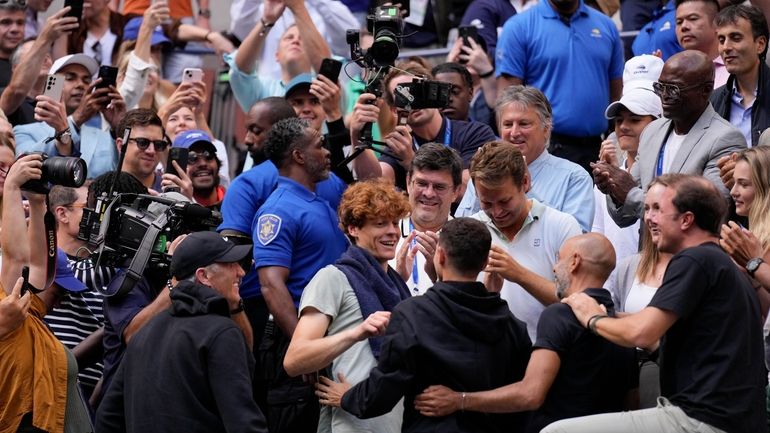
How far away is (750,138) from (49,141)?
173 inches

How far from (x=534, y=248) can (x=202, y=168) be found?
306 centimetres

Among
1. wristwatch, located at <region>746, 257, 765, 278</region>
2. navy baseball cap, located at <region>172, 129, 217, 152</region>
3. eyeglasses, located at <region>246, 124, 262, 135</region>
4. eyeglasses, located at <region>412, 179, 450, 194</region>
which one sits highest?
wristwatch, located at <region>746, 257, 765, 278</region>

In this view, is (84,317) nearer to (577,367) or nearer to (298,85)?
(298,85)

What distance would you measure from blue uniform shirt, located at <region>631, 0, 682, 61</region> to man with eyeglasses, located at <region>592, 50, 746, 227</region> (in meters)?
2.20

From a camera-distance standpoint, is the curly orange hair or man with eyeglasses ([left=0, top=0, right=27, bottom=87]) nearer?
the curly orange hair

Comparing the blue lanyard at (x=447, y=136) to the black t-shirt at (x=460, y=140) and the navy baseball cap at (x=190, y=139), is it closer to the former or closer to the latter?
the black t-shirt at (x=460, y=140)

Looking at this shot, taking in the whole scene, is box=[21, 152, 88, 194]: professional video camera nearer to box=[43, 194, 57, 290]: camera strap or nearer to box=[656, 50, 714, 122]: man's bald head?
box=[43, 194, 57, 290]: camera strap

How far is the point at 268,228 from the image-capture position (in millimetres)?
7488

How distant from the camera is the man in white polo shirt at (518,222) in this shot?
680 cm

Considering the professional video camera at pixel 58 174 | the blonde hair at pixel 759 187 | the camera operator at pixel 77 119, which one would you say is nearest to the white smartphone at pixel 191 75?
the camera operator at pixel 77 119

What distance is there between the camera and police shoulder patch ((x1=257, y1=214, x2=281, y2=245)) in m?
7.46

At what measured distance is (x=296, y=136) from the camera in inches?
310

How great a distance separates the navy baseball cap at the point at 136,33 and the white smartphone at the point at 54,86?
2697 mm

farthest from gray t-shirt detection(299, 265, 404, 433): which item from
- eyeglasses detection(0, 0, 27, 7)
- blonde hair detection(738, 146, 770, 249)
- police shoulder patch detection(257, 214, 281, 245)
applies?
eyeglasses detection(0, 0, 27, 7)
